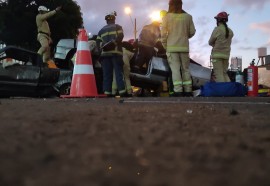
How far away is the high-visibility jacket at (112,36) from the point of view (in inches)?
313

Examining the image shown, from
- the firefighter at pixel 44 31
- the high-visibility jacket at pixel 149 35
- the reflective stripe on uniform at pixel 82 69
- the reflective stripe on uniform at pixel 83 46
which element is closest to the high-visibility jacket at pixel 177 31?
the high-visibility jacket at pixel 149 35

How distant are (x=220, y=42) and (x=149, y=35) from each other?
4.88 feet

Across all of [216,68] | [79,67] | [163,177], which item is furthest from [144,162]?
[216,68]

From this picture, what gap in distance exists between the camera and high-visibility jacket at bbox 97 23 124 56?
7.95m

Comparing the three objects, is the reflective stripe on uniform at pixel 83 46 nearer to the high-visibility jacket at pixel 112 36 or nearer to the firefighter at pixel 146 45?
the high-visibility jacket at pixel 112 36

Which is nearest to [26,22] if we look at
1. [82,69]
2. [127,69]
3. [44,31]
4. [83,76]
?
[44,31]

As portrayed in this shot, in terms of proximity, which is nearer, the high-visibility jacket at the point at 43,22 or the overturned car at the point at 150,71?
the overturned car at the point at 150,71

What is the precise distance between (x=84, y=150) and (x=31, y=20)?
113 ft

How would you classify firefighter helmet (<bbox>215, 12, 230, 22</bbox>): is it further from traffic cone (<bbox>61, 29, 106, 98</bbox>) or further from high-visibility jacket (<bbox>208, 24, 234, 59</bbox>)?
traffic cone (<bbox>61, 29, 106, 98</bbox>)

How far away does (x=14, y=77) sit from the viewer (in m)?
7.19

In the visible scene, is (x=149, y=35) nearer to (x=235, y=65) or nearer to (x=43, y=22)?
(x=43, y=22)

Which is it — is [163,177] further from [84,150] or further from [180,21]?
[180,21]

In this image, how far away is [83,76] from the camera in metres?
6.82

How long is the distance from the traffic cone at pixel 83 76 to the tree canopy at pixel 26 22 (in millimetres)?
27591
